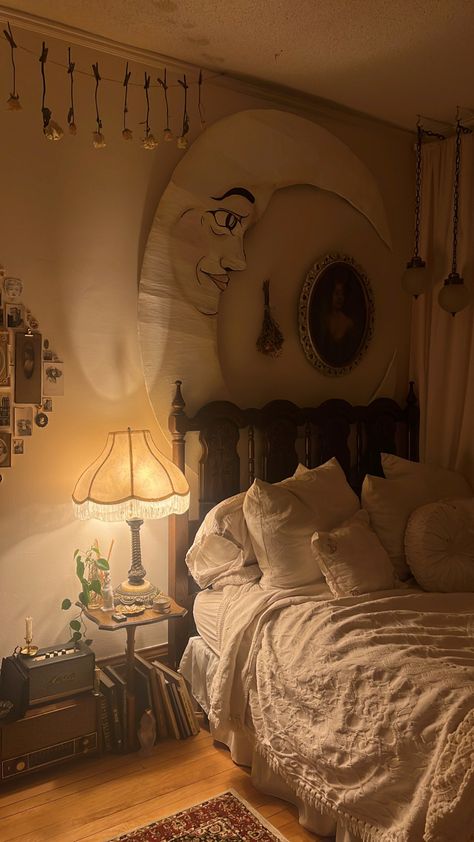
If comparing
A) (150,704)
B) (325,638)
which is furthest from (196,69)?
(150,704)

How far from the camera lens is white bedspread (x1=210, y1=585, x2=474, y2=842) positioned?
1.70 metres

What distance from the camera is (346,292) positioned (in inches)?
138

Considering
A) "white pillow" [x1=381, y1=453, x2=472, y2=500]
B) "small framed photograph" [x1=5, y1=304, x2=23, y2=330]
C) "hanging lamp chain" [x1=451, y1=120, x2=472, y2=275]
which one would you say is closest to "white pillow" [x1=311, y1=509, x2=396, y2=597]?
"white pillow" [x1=381, y1=453, x2=472, y2=500]

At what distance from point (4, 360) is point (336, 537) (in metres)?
1.43

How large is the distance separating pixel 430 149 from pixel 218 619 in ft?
8.94

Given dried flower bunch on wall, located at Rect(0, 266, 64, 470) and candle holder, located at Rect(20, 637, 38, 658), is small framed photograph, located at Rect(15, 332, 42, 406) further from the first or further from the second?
candle holder, located at Rect(20, 637, 38, 658)

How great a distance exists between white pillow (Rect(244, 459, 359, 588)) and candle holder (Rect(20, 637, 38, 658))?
891 millimetres

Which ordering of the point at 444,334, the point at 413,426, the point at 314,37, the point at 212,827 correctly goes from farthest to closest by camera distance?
the point at 413,426 < the point at 444,334 < the point at 314,37 < the point at 212,827

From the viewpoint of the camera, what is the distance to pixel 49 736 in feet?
8.02

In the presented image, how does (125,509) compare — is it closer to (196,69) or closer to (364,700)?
(364,700)

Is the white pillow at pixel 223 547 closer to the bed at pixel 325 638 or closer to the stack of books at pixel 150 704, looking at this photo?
the bed at pixel 325 638

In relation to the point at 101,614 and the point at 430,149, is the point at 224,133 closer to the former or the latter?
the point at 430,149

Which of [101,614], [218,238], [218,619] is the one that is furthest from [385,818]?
[218,238]

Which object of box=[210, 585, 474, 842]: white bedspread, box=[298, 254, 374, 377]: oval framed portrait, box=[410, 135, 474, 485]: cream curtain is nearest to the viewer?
box=[210, 585, 474, 842]: white bedspread
